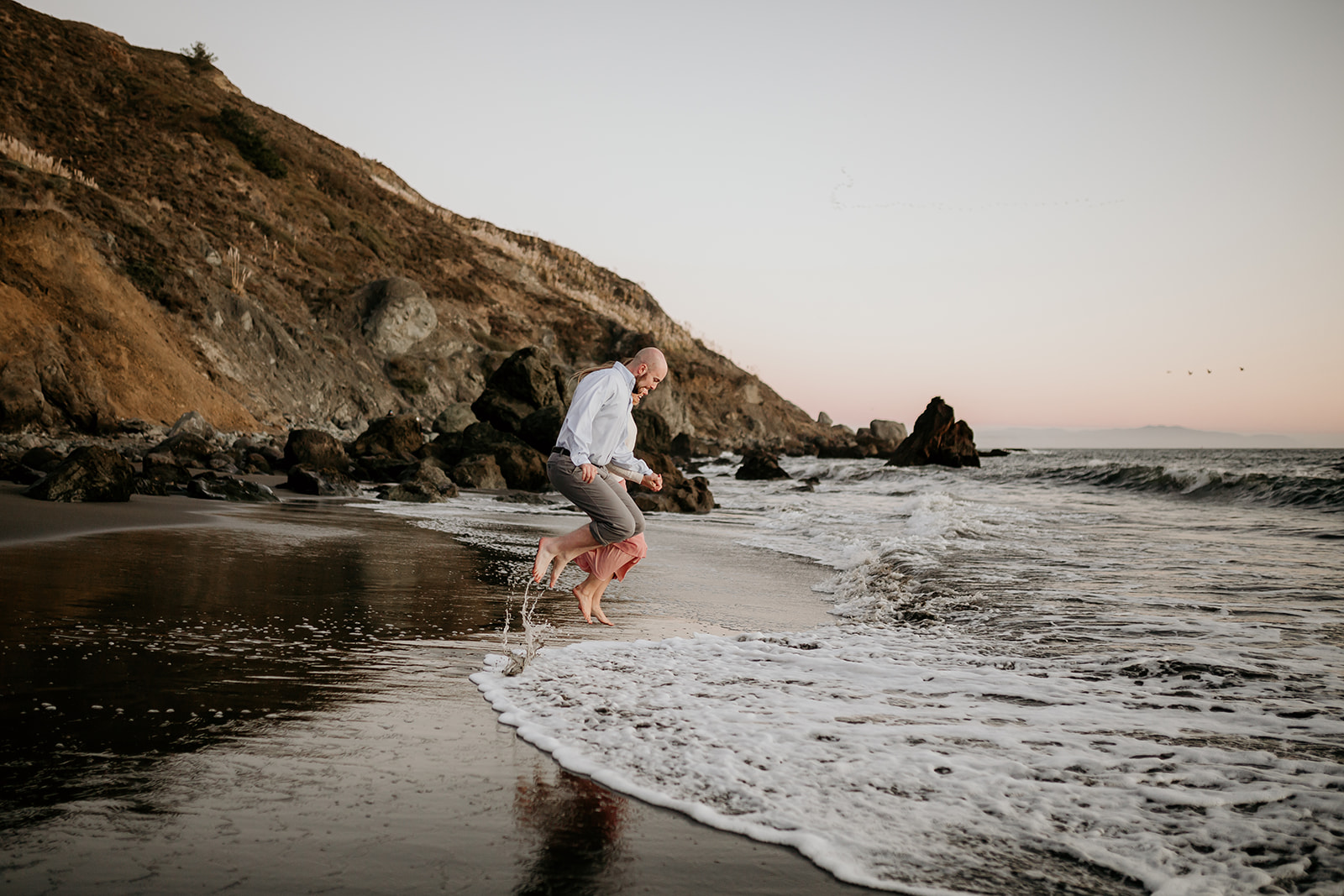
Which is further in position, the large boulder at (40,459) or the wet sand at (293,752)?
the large boulder at (40,459)

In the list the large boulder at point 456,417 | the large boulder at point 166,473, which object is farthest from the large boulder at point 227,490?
the large boulder at point 456,417

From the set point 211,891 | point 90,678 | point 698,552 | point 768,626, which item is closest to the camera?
point 211,891

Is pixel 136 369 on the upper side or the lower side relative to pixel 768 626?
upper

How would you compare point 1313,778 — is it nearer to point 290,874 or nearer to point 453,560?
point 290,874

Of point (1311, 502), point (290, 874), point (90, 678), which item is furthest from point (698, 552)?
point (1311, 502)

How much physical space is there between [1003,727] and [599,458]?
2.98m

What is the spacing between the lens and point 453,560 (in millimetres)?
8531

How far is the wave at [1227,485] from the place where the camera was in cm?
2056

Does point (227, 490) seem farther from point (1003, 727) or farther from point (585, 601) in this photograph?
point (1003, 727)

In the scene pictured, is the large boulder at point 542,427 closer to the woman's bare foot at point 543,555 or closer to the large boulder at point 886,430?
the woman's bare foot at point 543,555

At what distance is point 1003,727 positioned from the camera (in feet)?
12.3

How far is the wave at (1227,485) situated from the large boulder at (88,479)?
23097mm

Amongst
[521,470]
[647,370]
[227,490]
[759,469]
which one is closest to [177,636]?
[647,370]

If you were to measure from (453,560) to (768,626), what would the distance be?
374cm
